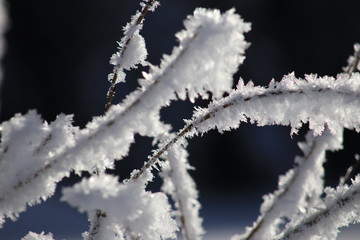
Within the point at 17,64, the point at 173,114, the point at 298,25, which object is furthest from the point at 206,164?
the point at 17,64

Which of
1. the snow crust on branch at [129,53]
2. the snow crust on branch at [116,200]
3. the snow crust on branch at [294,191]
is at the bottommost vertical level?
the snow crust on branch at [116,200]

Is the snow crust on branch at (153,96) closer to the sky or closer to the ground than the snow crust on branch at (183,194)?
closer to the ground

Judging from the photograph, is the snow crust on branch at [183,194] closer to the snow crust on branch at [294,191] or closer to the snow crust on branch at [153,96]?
the snow crust on branch at [294,191]

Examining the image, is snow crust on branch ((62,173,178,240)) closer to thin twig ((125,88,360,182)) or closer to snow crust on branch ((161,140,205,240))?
thin twig ((125,88,360,182))

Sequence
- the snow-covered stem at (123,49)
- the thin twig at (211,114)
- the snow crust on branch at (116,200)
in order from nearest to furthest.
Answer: the snow crust on branch at (116,200) < the thin twig at (211,114) < the snow-covered stem at (123,49)

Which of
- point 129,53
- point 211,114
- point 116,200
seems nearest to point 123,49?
point 129,53

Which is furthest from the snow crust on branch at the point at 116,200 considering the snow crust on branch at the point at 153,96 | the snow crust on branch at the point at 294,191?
the snow crust on branch at the point at 294,191

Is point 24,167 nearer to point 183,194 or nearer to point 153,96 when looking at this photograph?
point 153,96
